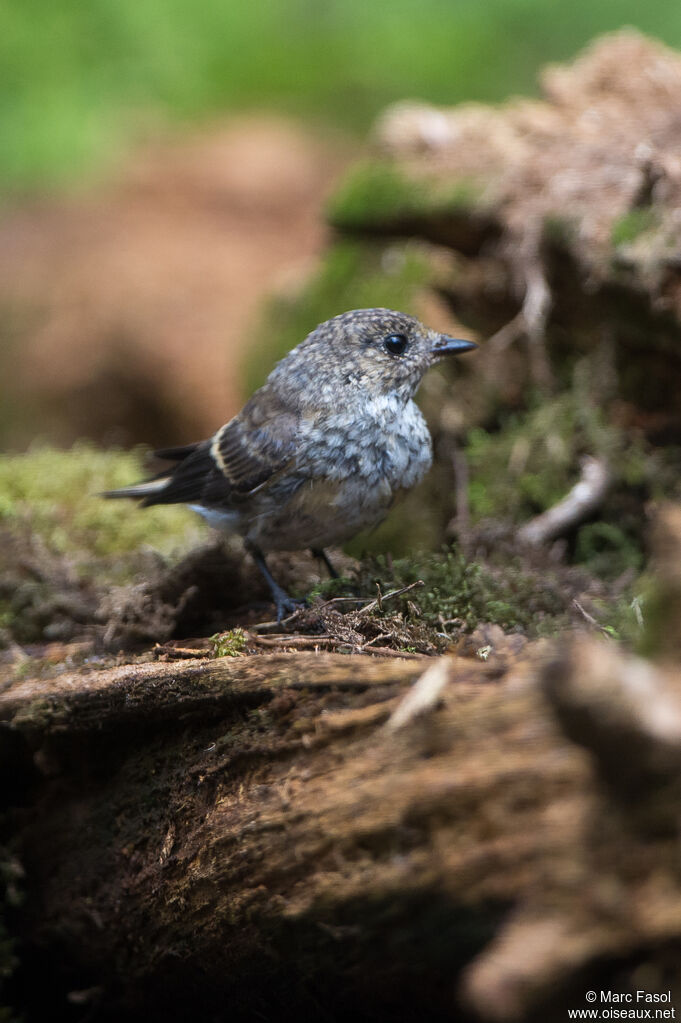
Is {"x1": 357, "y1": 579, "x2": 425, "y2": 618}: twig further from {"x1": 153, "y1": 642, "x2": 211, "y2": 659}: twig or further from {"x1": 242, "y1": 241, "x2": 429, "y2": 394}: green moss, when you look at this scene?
{"x1": 242, "y1": 241, "x2": 429, "y2": 394}: green moss

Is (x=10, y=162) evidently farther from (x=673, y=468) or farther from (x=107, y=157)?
(x=673, y=468)

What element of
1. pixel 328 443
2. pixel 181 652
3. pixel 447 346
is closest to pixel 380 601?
pixel 181 652

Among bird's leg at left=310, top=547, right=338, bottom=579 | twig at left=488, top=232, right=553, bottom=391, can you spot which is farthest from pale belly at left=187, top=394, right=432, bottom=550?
twig at left=488, top=232, right=553, bottom=391

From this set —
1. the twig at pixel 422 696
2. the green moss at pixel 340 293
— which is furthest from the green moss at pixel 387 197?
the twig at pixel 422 696

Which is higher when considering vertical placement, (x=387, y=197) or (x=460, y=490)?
(x=387, y=197)

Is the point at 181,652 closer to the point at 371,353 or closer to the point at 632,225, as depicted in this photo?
the point at 371,353

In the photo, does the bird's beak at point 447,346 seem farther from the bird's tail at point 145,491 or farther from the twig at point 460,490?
the bird's tail at point 145,491

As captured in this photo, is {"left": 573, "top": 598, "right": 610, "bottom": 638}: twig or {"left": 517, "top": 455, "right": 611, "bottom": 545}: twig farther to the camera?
{"left": 517, "top": 455, "right": 611, "bottom": 545}: twig
